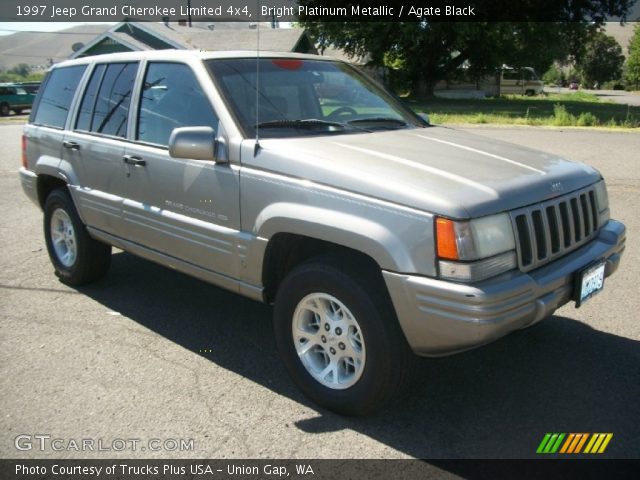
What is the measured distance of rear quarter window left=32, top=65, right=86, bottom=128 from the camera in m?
5.09

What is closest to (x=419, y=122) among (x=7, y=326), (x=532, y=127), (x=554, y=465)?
(x=554, y=465)

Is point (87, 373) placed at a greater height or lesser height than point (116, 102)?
lesser

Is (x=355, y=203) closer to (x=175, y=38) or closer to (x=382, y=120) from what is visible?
(x=382, y=120)

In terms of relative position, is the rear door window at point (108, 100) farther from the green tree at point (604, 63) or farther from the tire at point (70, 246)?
the green tree at point (604, 63)

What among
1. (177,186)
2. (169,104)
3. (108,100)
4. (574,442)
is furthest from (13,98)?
(574,442)

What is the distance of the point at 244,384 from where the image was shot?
11.7 feet

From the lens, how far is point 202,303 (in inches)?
194

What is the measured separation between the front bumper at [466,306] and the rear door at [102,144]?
8.21 feet

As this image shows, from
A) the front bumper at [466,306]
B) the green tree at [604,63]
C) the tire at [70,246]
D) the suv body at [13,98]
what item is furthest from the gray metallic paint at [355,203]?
the green tree at [604,63]

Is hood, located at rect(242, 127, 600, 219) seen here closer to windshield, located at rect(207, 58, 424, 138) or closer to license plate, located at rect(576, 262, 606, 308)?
windshield, located at rect(207, 58, 424, 138)

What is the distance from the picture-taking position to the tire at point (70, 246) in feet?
16.5

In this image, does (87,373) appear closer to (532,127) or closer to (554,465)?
(554,465)

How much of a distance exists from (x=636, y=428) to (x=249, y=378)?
2158mm

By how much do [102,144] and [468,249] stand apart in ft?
9.99
